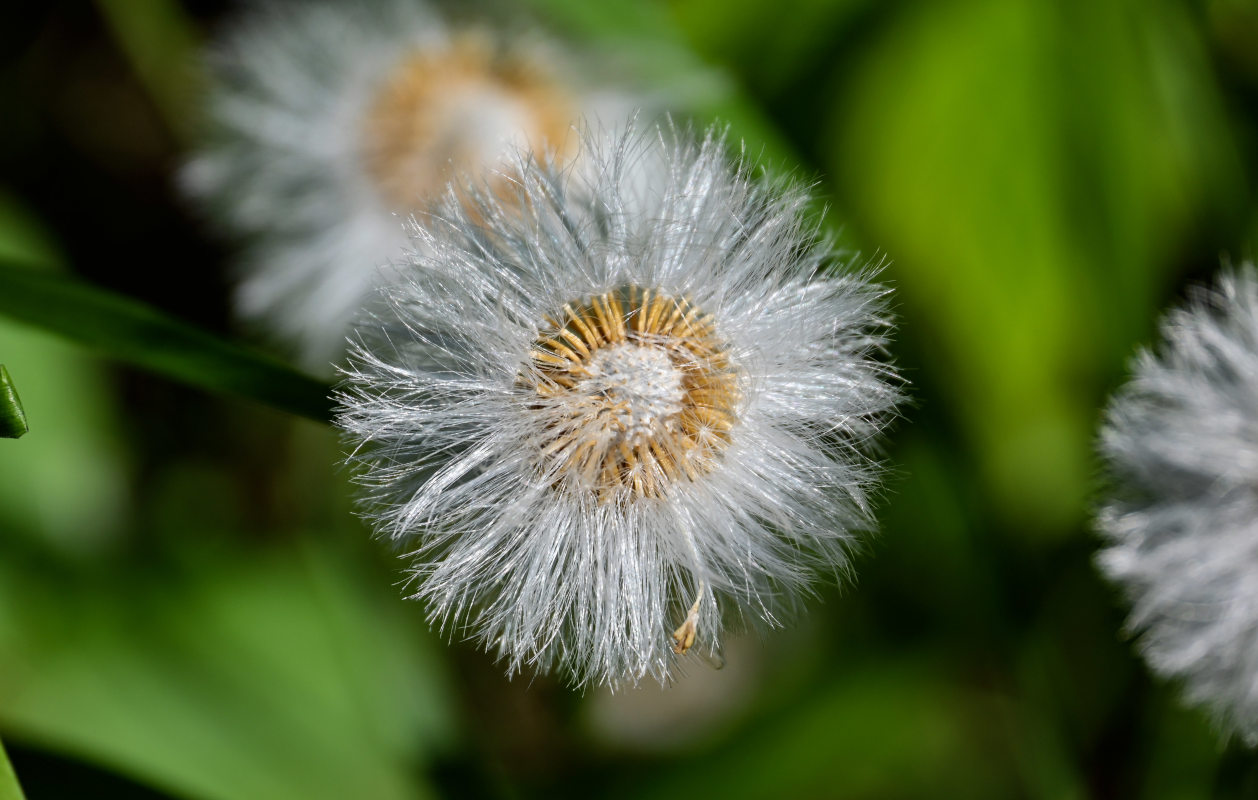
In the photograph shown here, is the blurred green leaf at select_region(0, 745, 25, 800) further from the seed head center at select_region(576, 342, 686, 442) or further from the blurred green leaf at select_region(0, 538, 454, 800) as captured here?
the blurred green leaf at select_region(0, 538, 454, 800)

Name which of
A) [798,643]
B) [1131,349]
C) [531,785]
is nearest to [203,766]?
[531,785]

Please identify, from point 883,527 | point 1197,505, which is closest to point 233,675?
point 883,527

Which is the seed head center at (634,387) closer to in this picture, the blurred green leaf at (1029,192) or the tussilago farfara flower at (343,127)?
the tussilago farfara flower at (343,127)

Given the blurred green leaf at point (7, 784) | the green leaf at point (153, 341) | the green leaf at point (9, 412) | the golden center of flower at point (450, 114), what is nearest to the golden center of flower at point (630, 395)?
the green leaf at point (153, 341)

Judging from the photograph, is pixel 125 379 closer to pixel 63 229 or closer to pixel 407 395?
pixel 63 229

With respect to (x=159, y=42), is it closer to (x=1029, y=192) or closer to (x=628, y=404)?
(x=628, y=404)

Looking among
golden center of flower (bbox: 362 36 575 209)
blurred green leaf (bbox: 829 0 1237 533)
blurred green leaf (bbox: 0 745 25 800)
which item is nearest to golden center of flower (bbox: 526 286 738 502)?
blurred green leaf (bbox: 0 745 25 800)
